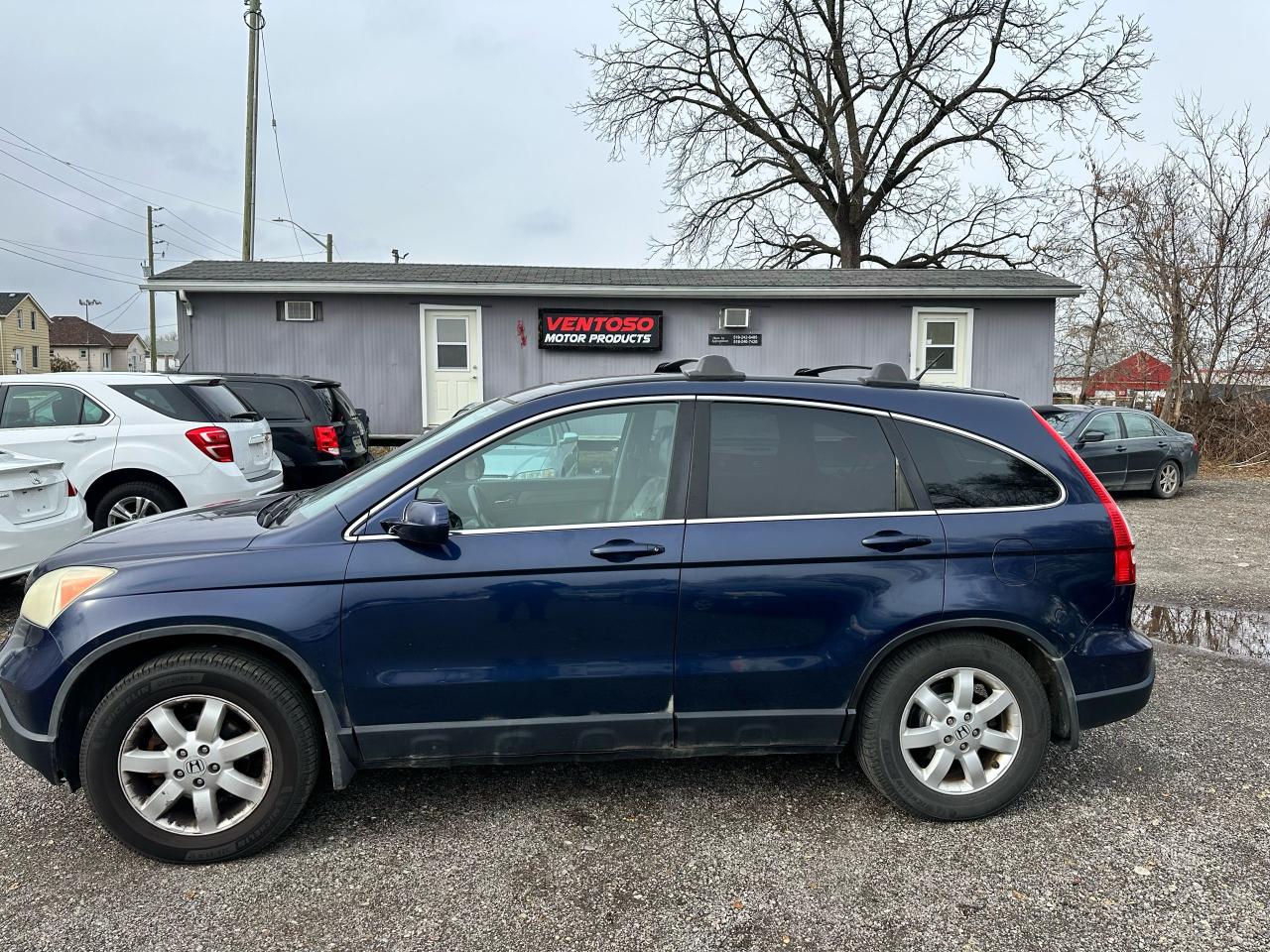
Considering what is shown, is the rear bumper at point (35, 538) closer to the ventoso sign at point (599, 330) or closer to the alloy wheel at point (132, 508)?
the alloy wheel at point (132, 508)

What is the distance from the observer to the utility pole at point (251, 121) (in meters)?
17.2

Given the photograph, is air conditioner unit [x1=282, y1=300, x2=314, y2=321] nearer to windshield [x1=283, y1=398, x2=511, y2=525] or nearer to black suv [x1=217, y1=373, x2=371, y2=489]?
black suv [x1=217, y1=373, x2=371, y2=489]

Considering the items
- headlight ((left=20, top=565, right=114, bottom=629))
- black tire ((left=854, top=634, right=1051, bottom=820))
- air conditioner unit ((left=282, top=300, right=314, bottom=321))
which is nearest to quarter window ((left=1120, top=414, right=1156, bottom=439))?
black tire ((left=854, top=634, right=1051, bottom=820))

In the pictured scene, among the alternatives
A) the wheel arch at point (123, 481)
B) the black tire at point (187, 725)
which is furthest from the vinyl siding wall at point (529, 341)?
the black tire at point (187, 725)

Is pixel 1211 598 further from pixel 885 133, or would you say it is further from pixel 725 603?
pixel 885 133

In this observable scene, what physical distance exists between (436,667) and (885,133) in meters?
29.3

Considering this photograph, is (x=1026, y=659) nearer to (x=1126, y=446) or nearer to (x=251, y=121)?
(x=1126, y=446)

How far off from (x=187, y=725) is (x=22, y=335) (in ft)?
217

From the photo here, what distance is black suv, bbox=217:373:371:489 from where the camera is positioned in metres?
8.63

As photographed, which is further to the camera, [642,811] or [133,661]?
[642,811]

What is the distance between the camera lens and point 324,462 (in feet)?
28.6

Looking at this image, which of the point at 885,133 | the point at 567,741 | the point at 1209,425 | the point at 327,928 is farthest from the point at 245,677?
the point at 885,133

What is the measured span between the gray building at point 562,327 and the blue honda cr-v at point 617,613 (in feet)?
36.5

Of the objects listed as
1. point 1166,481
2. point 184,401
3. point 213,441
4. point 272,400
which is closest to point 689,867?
point 213,441
